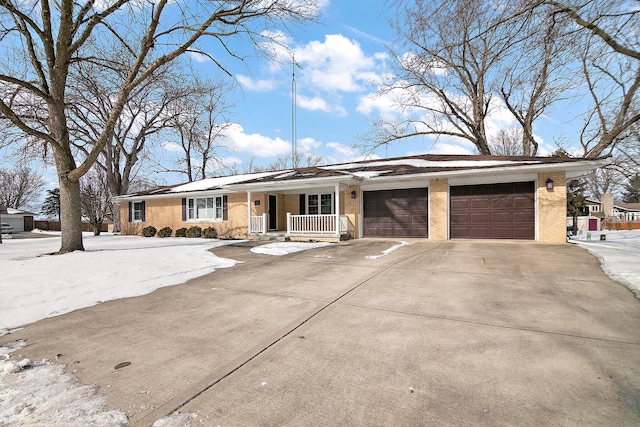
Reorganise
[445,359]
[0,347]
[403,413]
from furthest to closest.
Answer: [0,347] < [445,359] < [403,413]

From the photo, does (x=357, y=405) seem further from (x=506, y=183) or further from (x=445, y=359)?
(x=506, y=183)

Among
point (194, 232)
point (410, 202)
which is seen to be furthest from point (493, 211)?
point (194, 232)

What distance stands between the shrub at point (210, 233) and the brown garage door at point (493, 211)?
1140cm

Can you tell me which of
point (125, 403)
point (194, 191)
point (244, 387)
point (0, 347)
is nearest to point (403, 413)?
point (244, 387)

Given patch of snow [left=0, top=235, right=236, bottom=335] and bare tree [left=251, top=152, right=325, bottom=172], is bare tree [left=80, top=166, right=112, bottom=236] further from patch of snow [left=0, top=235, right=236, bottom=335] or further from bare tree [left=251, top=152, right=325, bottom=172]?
patch of snow [left=0, top=235, right=236, bottom=335]

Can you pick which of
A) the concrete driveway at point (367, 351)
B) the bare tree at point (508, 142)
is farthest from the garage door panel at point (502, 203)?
the bare tree at point (508, 142)

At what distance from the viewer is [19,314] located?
3.84 metres

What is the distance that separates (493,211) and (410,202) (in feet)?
9.87

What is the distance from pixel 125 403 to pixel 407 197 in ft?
38.3

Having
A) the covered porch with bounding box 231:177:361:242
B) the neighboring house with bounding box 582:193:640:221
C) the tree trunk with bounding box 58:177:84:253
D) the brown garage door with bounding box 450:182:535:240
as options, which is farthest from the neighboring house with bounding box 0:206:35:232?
the neighboring house with bounding box 582:193:640:221

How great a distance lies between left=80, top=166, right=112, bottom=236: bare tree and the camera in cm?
2189

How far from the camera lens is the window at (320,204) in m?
14.1

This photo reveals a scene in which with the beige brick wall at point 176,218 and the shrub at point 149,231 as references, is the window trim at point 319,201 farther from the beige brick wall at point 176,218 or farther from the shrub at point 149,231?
the shrub at point 149,231

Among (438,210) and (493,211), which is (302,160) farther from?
(493,211)
